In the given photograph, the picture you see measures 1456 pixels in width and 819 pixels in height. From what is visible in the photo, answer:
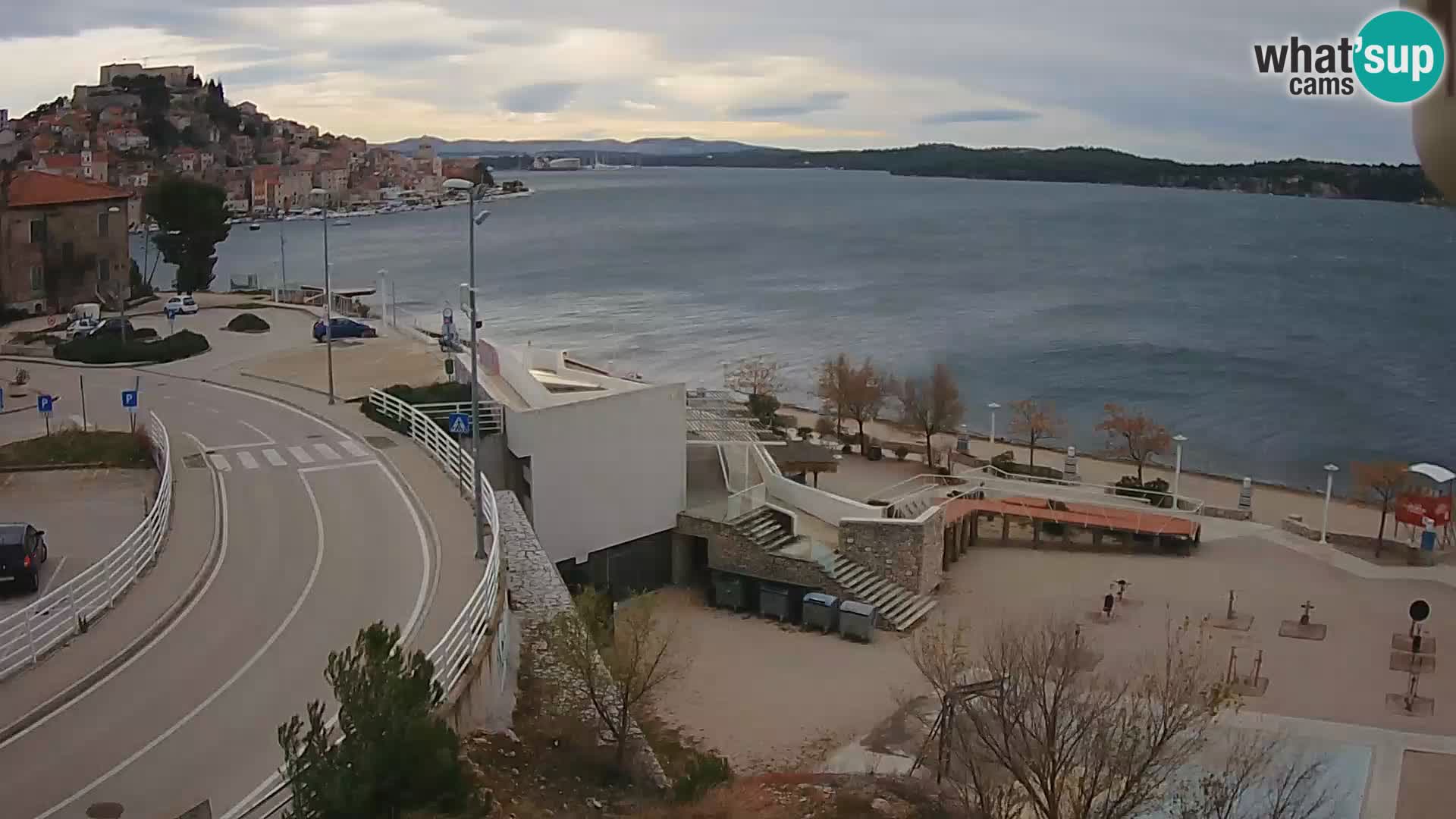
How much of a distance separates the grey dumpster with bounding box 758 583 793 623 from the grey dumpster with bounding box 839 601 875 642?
1.65 meters

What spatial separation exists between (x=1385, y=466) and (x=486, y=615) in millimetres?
28305

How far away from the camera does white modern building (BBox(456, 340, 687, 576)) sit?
2527 centimetres

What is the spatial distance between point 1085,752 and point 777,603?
13761 millimetres

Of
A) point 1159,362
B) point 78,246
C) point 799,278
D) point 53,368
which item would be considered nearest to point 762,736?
point 53,368

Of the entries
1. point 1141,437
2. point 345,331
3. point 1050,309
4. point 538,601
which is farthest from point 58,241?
point 1050,309

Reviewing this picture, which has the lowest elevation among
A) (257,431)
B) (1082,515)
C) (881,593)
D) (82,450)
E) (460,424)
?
(881,593)

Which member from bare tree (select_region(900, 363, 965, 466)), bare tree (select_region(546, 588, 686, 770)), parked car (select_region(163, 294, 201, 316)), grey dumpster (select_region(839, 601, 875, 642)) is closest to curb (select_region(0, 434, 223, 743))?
bare tree (select_region(546, 588, 686, 770))

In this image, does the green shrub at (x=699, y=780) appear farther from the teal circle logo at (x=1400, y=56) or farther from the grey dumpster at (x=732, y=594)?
the grey dumpster at (x=732, y=594)

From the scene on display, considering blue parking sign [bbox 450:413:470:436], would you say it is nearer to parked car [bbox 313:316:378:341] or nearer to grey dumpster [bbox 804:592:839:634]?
grey dumpster [bbox 804:592:839:634]

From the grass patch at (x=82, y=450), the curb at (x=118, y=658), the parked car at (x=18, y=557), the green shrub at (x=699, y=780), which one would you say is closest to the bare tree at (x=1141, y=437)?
the green shrub at (x=699, y=780)

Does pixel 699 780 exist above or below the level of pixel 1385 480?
above

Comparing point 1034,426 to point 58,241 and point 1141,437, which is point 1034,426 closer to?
point 1141,437

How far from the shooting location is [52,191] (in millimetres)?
50500

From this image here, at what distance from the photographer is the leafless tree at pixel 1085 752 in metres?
11.9
